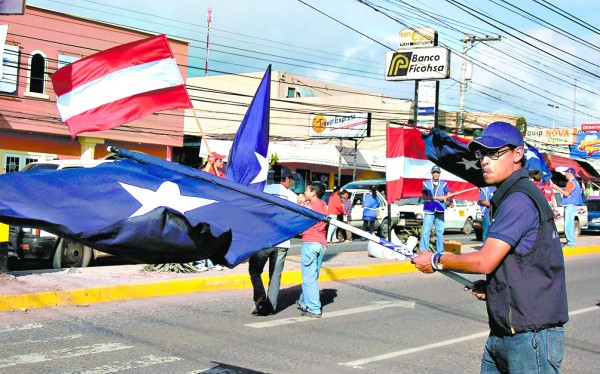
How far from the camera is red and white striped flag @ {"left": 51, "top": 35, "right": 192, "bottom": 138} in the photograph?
256 inches

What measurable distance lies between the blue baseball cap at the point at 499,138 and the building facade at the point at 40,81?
2842 cm

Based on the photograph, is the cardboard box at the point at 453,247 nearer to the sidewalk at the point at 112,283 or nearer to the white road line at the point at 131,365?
the sidewalk at the point at 112,283

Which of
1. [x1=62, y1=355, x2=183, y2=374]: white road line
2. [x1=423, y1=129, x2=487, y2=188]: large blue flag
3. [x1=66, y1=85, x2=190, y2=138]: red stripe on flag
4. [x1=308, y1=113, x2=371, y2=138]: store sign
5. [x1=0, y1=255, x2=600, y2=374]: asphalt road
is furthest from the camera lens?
[x1=308, y1=113, x2=371, y2=138]: store sign

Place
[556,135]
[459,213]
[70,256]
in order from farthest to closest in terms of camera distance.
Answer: [556,135], [459,213], [70,256]

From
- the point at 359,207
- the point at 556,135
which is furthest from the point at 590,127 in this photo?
the point at 359,207

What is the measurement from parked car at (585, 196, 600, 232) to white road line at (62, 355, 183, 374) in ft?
91.6

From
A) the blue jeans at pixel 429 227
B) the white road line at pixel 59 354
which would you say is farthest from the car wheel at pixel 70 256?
the blue jeans at pixel 429 227

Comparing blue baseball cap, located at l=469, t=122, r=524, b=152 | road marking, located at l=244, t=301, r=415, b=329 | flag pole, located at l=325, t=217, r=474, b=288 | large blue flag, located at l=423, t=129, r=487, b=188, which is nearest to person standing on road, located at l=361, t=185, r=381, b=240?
road marking, located at l=244, t=301, r=415, b=329

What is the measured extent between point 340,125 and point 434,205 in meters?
33.1

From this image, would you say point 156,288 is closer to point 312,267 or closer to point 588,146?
point 312,267

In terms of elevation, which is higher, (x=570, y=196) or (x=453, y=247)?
(x=570, y=196)

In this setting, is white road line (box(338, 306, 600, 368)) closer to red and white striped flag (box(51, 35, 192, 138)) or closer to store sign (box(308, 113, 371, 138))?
→ red and white striped flag (box(51, 35, 192, 138))

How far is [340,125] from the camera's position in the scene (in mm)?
48781

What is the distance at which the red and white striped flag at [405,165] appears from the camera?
14406mm
